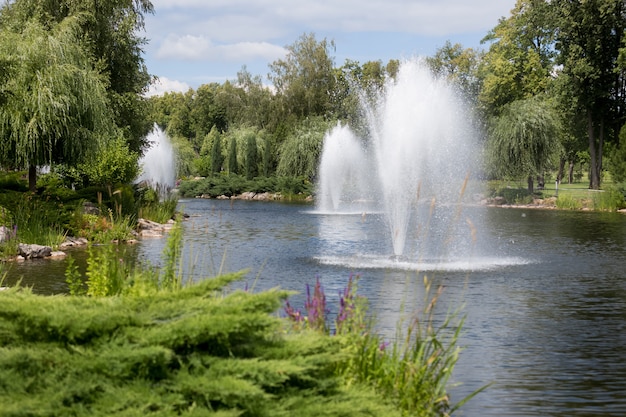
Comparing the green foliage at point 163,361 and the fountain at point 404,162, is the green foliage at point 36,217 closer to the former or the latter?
the fountain at point 404,162

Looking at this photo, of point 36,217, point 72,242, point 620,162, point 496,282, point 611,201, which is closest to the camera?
point 496,282

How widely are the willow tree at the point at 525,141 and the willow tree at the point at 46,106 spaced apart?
29.4 metres

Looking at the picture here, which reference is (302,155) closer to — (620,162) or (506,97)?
(506,97)

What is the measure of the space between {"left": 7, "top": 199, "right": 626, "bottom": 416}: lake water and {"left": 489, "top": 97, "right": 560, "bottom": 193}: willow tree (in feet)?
50.9

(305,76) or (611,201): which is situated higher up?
(305,76)

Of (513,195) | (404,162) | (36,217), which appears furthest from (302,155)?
(36,217)

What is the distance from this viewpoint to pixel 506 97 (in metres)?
56.6

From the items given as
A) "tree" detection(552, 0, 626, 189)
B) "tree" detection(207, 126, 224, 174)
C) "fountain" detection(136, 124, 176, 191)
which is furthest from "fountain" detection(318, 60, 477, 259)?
"tree" detection(207, 126, 224, 174)

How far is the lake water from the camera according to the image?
8.09 m

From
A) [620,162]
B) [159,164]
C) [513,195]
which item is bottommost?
[513,195]

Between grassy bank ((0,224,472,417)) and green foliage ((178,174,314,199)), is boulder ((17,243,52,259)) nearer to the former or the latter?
grassy bank ((0,224,472,417))

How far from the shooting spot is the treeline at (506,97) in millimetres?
47156

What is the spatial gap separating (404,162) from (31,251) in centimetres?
1307

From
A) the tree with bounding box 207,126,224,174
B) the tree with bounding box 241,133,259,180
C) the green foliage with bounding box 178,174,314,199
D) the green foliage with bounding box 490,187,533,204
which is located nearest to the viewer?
the green foliage with bounding box 490,187,533,204
